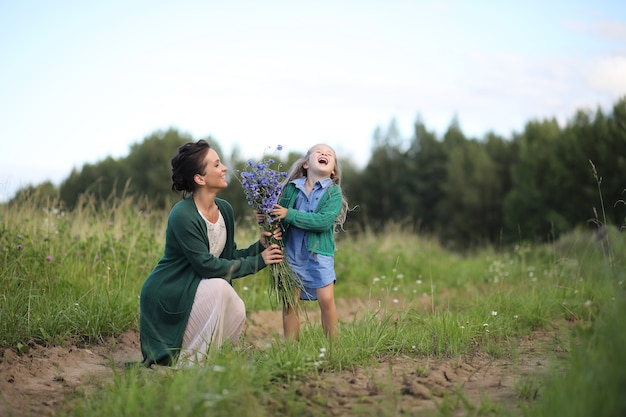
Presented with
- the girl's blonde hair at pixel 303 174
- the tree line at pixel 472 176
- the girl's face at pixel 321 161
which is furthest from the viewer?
the tree line at pixel 472 176

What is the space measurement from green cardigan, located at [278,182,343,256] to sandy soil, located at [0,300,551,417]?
1.02 m

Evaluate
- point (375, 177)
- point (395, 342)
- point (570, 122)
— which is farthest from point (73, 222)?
point (375, 177)

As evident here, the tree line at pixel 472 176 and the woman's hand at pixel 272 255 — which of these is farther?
the tree line at pixel 472 176

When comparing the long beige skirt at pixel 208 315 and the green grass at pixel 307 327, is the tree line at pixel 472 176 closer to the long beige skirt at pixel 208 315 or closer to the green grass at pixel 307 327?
the green grass at pixel 307 327

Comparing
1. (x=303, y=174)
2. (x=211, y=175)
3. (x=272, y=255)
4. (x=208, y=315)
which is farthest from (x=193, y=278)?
(x=303, y=174)

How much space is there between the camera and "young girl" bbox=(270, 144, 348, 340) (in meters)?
4.36

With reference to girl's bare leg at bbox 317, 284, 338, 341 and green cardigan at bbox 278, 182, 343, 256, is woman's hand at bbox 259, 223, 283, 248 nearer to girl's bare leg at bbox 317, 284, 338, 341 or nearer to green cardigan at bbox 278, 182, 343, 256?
green cardigan at bbox 278, 182, 343, 256

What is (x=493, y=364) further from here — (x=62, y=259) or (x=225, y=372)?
(x=62, y=259)

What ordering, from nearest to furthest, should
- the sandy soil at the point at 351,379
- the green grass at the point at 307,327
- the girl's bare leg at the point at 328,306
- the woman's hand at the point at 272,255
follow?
the green grass at the point at 307,327, the sandy soil at the point at 351,379, the woman's hand at the point at 272,255, the girl's bare leg at the point at 328,306

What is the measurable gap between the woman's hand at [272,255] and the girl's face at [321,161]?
2.27 feet

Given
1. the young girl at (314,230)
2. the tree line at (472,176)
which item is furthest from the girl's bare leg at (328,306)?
the tree line at (472,176)

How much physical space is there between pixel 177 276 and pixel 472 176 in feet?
120

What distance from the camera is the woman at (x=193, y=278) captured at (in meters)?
4.16

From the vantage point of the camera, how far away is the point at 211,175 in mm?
4320
